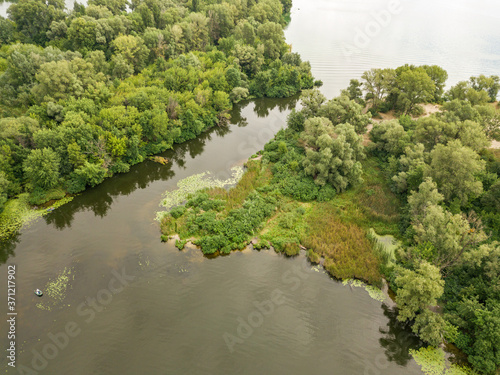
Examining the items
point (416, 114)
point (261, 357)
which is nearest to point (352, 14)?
point (416, 114)

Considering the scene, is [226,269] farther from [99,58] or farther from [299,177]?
[99,58]

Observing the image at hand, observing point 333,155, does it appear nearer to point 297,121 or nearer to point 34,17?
point 297,121

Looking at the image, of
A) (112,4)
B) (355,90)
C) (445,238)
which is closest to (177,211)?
(445,238)

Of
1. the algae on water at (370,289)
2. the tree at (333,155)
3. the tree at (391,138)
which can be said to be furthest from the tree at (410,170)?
the algae on water at (370,289)

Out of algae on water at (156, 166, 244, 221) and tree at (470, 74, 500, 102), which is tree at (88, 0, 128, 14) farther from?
tree at (470, 74, 500, 102)

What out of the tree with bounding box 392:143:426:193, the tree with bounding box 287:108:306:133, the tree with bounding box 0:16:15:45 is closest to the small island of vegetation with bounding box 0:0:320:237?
the tree with bounding box 0:16:15:45

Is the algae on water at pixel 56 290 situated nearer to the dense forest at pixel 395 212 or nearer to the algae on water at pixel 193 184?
the dense forest at pixel 395 212
